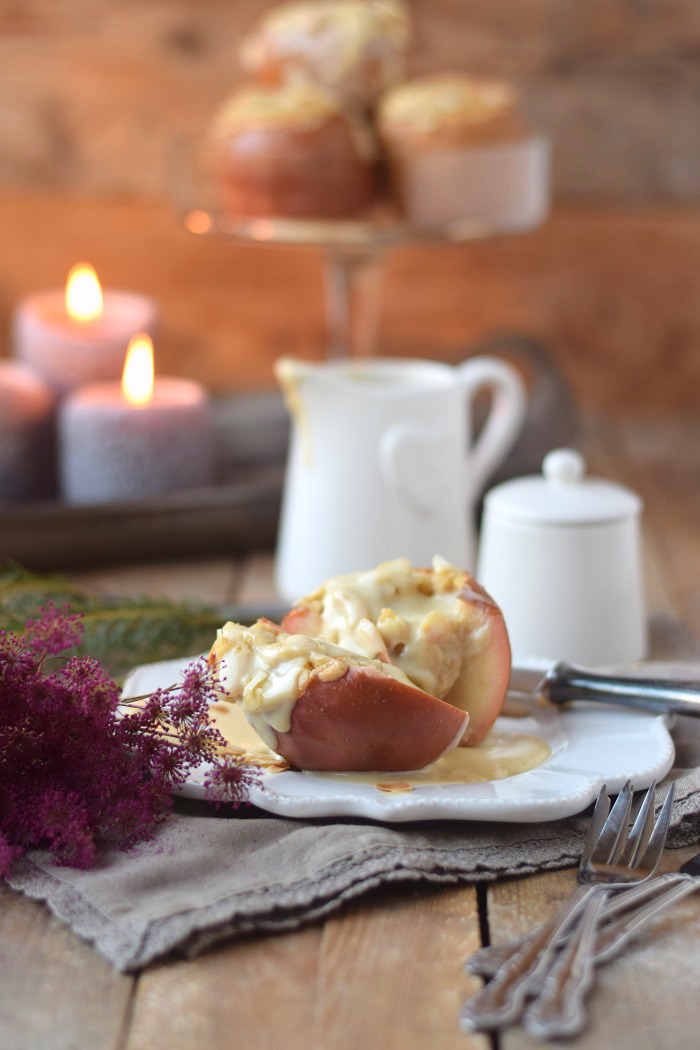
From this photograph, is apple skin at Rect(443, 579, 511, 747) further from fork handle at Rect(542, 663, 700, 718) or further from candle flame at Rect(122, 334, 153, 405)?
candle flame at Rect(122, 334, 153, 405)

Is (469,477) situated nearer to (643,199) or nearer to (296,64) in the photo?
(296,64)

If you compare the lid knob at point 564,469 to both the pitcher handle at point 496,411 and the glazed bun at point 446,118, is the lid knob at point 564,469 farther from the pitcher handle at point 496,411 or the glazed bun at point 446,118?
the glazed bun at point 446,118

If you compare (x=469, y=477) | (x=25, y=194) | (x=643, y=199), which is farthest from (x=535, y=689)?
(x=25, y=194)

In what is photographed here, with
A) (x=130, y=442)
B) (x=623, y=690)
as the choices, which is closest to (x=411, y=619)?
(x=623, y=690)

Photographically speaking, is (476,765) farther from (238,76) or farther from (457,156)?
(238,76)

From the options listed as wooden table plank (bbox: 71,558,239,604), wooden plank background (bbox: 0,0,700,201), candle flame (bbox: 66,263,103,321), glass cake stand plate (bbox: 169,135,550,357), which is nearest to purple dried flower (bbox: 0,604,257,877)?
wooden table plank (bbox: 71,558,239,604)

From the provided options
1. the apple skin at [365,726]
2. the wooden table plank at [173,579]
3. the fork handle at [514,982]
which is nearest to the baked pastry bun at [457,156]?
the wooden table plank at [173,579]
